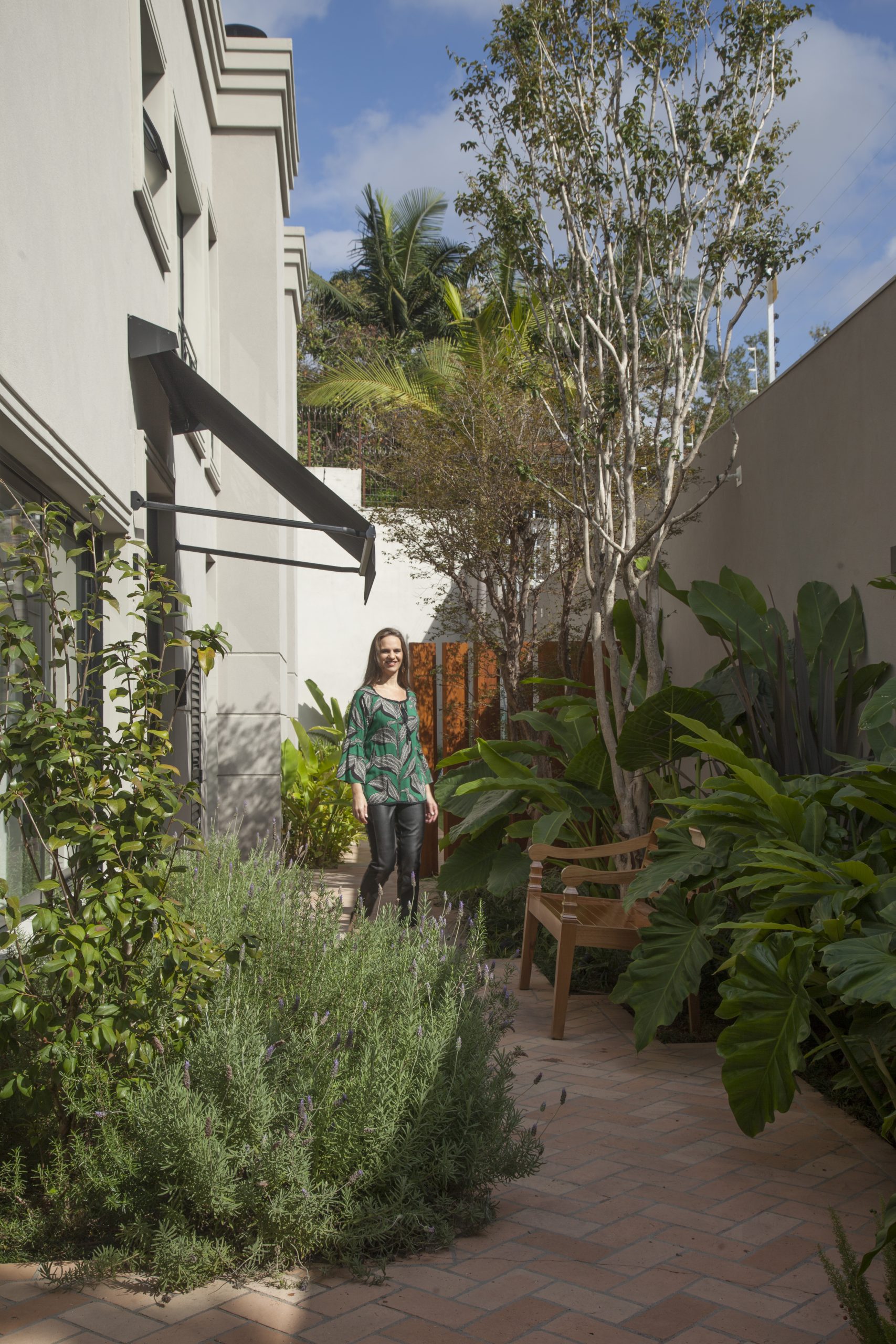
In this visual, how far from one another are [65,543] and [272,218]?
6240 millimetres

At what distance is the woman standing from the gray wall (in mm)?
2296

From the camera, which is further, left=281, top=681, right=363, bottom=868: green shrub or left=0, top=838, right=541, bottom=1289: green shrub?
left=281, top=681, right=363, bottom=868: green shrub

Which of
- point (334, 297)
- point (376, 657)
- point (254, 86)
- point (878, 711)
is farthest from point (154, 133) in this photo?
point (334, 297)

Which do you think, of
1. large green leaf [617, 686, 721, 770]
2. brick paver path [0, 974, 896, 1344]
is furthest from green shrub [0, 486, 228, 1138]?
large green leaf [617, 686, 721, 770]

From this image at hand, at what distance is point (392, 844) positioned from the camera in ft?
21.4

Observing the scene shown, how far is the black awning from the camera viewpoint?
518 centimetres

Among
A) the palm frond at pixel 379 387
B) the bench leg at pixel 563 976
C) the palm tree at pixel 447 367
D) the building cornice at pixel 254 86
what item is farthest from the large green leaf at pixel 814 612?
the palm frond at pixel 379 387

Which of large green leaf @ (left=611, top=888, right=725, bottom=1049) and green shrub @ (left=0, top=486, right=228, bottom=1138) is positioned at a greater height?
green shrub @ (left=0, top=486, right=228, bottom=1138)

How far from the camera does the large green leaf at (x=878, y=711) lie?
3.75 m

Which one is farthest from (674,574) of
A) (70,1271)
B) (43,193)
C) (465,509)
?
(70,1271)

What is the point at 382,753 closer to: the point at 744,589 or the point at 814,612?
the point at 744,589

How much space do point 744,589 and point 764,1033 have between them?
329 cm

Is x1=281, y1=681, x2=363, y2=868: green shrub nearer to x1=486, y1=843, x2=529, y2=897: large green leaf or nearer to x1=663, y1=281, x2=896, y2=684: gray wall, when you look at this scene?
x1=486, y1=843, x2=529, y2=897: large green leaf

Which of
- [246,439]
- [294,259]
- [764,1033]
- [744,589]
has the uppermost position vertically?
[294,259]
